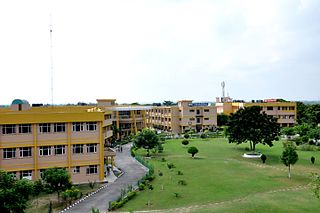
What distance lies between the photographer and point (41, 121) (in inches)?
1331

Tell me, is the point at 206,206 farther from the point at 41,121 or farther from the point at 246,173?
the point at 41,121

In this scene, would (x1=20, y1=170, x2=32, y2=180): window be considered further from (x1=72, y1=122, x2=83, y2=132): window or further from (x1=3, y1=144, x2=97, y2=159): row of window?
(x1=72, y1=122, x2=83, y2=132): window

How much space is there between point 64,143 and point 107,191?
693 cm

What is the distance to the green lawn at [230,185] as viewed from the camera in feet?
81.1

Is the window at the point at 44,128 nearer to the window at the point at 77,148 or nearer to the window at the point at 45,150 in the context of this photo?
the window at the point at 45,150

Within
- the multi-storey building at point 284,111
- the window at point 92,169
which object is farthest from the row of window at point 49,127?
the multi-storey building at point 284,111

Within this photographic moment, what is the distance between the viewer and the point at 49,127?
34.2 m

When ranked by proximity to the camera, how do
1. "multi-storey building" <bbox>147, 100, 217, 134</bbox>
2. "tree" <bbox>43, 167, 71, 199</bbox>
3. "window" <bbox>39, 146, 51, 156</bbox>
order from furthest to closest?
"multi-storey building" <bbox>147, 100, 217, 134</bbox> < "window" <bbox>39, 146, 51, 156</bbox> < "tree" <bbox>43, 167, 71, 199</bbox>

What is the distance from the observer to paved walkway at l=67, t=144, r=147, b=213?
26.9 metres

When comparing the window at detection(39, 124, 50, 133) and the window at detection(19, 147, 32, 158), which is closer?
the window at detection(19, 147, 32, 158)

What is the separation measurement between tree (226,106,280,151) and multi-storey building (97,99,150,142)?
31.9m

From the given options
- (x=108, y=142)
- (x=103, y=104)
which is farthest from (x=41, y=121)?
(x=103, y=104)

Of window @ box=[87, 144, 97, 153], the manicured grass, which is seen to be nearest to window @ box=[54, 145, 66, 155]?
window @ box=[87, 144, 97, 153]

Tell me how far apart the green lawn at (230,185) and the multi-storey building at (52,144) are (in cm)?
747
